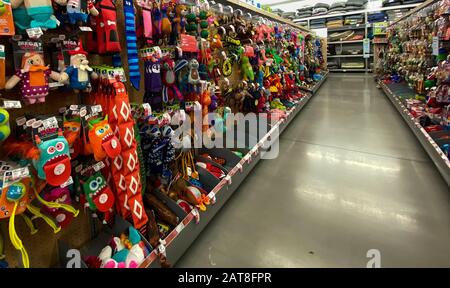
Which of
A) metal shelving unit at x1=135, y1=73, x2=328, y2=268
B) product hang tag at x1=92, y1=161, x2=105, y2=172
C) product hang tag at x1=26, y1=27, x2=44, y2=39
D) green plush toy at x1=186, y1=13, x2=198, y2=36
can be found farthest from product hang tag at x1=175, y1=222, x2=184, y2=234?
green plush toy at x1=186, y1=13, x2=198, y2=36

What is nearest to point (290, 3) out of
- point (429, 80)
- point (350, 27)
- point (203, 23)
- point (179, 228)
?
point (350, 27)

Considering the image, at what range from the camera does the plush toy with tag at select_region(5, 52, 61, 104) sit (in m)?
1.21

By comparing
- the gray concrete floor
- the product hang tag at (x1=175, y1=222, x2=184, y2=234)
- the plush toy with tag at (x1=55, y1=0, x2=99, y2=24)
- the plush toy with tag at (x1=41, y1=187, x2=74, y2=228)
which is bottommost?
the gray concrete floor

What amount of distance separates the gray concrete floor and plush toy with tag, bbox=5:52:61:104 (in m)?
1.26

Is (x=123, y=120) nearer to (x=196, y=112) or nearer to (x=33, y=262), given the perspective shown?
(x=33, y=262)

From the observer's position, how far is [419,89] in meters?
5.05

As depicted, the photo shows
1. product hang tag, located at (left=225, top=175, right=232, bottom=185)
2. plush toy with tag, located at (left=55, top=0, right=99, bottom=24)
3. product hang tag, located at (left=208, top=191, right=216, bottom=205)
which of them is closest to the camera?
plush toy with tag, located at (left=55, top=0, right=99, bottom=24)

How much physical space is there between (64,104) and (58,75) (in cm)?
28

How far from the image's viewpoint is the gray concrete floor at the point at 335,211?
1.93 metres

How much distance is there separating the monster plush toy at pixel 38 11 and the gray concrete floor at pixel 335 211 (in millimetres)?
1480

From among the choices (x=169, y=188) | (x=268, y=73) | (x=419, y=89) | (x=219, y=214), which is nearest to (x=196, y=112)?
(x=169, y=188)

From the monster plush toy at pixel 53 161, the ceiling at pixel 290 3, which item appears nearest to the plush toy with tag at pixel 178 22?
the monster plush toy at pixel 53 161

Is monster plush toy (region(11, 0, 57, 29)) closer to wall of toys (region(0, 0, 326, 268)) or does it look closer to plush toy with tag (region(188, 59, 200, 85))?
wall of toys (region(0, 0, 326, 268))

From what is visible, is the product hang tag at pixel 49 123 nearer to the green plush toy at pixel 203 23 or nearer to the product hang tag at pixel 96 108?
the product hang tag at pixel 96 108
